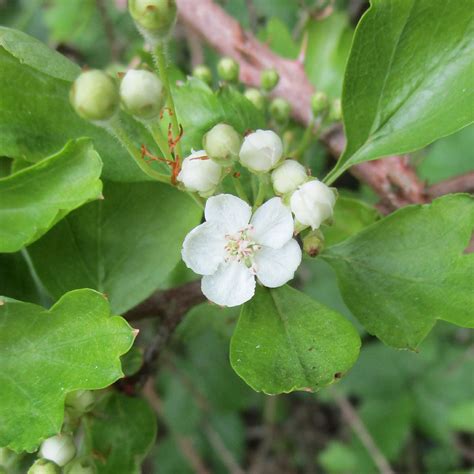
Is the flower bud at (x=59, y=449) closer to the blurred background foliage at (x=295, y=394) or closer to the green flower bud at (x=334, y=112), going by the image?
the green flower bud at (x=334, y=112)

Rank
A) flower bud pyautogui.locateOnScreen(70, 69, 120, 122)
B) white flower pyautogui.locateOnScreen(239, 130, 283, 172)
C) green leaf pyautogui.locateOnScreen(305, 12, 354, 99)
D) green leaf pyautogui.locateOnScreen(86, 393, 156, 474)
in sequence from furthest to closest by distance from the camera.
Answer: green leaf pyautogui.locateOnScreen(305, 12, 354, 99) < green leaf pyautogui.locateOnScreen(86, 393, 156, 474) < white flower pyautogui.locateOnScreen(239, 130, 283, 172) < flower bud pyautogui.locateOnScreen(70, 69, 120, 122)

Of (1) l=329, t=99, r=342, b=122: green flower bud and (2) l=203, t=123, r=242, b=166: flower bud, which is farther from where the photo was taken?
(1) l=329, t=99, r=342, b=122: green flower bud

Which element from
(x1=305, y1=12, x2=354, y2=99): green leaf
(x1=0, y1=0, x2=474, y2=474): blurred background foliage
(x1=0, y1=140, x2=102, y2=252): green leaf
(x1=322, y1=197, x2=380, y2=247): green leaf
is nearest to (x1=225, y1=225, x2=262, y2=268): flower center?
(x1=0, y1=140, x2=102, y2=252): green leaf

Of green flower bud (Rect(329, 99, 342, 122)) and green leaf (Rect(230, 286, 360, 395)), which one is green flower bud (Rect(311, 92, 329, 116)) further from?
green leaf (Rect(230, 286, 360, 395))

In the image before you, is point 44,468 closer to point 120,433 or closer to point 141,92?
point 120,433

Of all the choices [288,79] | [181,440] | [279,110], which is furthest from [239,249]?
[181,440]

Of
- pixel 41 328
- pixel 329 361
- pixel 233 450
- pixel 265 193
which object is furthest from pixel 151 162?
pixel 233 450
